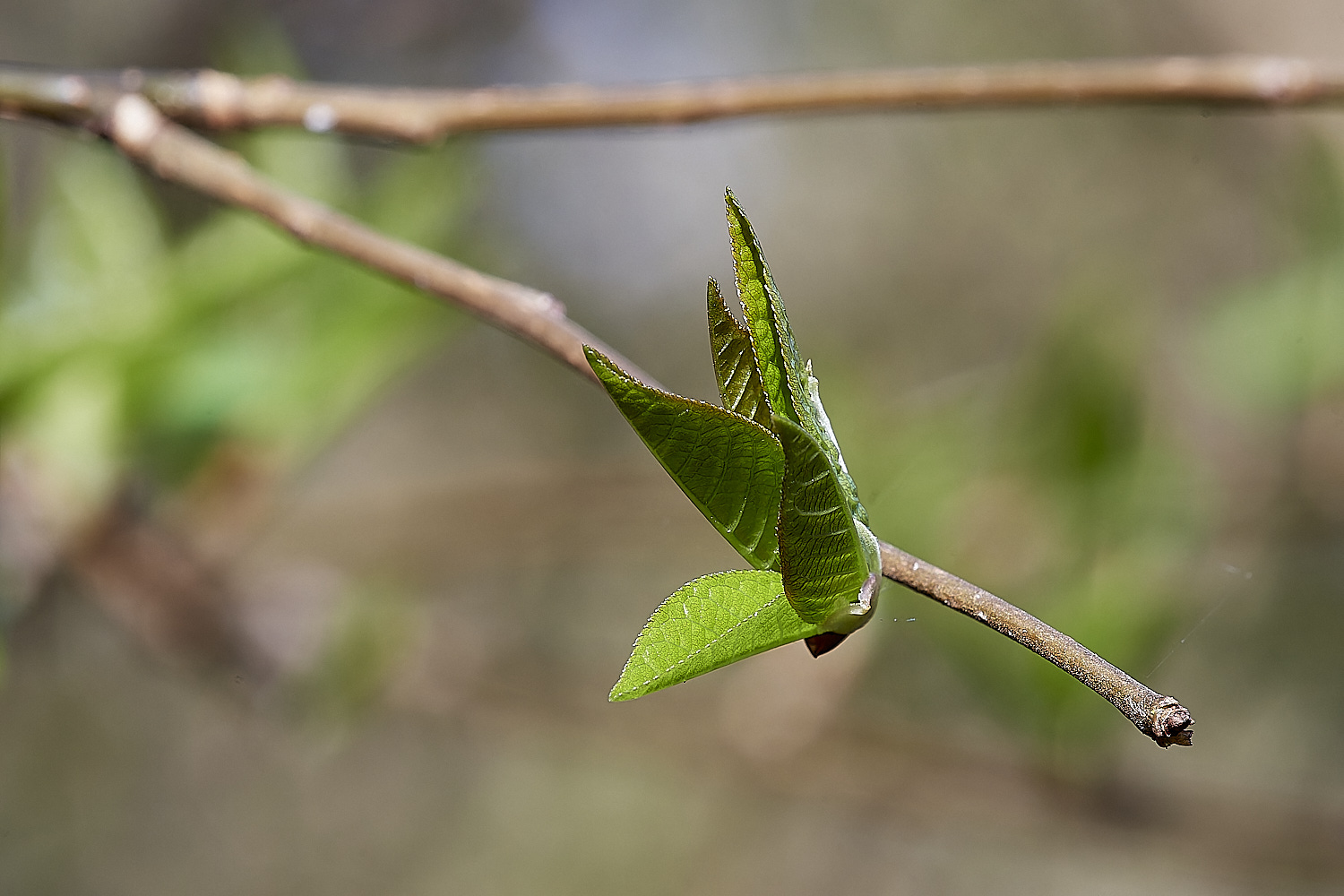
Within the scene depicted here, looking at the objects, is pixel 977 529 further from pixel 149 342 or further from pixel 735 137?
pixel 735 137

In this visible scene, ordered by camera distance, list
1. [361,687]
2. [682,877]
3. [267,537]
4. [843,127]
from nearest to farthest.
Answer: [361,687], [267,537], [682,877], [843,127]

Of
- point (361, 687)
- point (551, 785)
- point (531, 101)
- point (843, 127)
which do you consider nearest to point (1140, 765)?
point (361, 687)

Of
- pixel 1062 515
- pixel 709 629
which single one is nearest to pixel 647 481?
pixel 1062 515

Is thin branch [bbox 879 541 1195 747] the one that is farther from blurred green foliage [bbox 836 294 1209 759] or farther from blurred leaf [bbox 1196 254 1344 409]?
blurred leaf [bbox 1196 254 1344 409]

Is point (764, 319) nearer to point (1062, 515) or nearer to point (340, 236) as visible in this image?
point (340, 236)

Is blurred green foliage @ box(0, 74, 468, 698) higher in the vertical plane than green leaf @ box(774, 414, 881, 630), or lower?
higher

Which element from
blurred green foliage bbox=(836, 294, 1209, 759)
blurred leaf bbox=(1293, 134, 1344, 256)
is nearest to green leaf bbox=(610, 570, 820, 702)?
blurred green foliage bbox=(836, 294, 1209, 759)

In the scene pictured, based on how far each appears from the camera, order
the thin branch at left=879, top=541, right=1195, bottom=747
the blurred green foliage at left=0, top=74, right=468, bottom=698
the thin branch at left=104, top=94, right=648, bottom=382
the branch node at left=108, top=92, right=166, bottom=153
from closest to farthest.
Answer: the thin branch at left=879, top=541, right=1195, bottom=747 < the thin branch at left=104, top=94, right=648, bottom=382 < the branch node at left=108, top=92, right=166, bottom=153 < the blurred green foliage at left=0, top=74, right=468, bottom=698

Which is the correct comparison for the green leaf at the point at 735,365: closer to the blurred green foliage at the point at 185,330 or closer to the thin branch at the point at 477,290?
the thin branch at the point at 477,290
